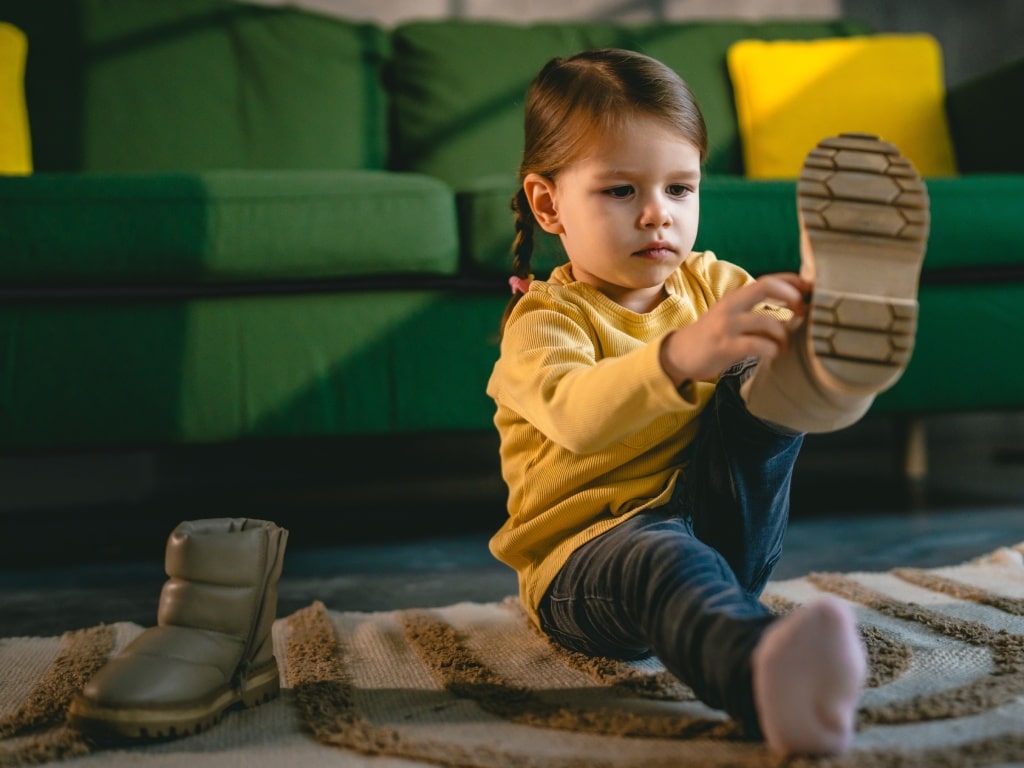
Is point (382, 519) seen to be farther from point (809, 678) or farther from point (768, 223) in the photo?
point (809, 678)

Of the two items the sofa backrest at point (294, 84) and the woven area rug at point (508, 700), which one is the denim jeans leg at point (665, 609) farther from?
the sofa backrest at point (294, 84)

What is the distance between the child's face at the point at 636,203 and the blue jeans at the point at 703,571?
12 centimetres

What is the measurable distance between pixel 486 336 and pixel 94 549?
68cm

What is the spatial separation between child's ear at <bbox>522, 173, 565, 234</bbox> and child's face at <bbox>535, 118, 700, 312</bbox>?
2.0 inches

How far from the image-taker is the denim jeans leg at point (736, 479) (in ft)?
2.52

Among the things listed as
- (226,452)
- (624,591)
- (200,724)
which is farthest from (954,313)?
(226,452)

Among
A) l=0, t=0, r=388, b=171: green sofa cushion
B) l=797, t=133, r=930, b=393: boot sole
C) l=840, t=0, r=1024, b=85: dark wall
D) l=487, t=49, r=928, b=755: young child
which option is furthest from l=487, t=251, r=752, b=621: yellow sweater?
l=840, t=0, r=1024, b=85: dark wall

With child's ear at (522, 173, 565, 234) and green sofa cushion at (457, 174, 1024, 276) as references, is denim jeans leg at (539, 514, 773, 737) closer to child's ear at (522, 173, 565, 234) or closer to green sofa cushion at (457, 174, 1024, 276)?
child's ear at (522, 173, 565, 234)

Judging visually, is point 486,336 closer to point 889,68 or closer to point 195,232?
point 195,232

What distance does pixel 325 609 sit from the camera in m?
1.02

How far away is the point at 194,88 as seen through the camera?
1926 millimetres

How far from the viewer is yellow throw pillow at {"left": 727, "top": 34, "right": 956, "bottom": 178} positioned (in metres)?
2.02

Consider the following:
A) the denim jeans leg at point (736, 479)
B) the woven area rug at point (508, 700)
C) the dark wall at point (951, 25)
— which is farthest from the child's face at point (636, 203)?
the dark wall at point (951, 25)

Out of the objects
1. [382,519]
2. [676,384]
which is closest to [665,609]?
[676,384]
